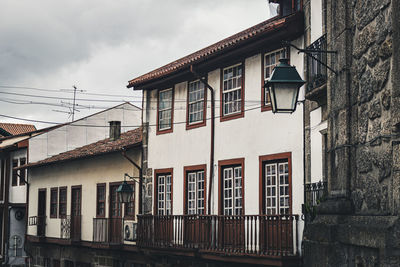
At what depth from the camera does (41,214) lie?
29.1m

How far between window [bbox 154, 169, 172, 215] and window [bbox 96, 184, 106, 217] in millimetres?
3834

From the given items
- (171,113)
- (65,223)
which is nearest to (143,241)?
(171,113)

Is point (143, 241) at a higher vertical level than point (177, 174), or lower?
lower

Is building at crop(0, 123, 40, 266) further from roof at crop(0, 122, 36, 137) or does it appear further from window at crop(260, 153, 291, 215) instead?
window at crop(260, 153, 291, 215)

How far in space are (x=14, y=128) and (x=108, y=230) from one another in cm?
2554

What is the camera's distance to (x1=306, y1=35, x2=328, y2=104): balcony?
11.4m

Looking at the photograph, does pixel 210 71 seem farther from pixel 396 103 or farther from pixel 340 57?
pixel 396 103

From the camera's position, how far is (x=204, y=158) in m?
17.9

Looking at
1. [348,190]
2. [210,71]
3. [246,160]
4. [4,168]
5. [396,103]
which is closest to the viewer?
[396,103]

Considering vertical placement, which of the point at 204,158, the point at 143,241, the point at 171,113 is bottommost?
the point at 143,241

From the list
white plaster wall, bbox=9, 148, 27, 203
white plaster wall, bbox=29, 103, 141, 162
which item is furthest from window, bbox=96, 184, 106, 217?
white plaster wall, bbox=9, 148, 27, 203

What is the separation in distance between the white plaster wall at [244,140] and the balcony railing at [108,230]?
271 centimetres

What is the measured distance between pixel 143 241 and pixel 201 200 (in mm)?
2529

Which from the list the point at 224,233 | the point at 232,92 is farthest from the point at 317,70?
the point at 224,233
